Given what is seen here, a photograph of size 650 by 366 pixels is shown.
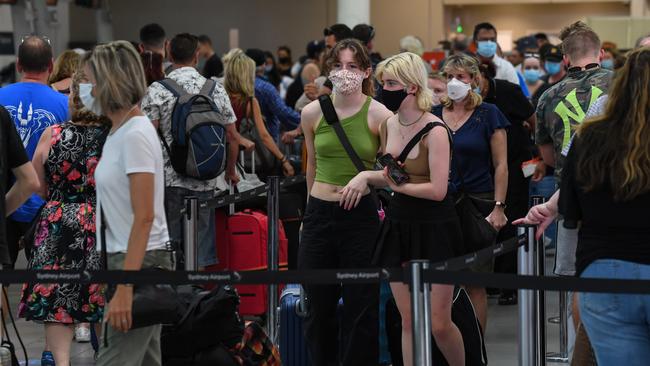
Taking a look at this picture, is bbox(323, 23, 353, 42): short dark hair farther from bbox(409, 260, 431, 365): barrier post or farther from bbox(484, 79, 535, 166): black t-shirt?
bbox(409, 260, 431, 365): barrier post

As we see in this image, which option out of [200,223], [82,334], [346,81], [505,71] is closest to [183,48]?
[200,223]

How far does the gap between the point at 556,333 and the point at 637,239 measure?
13.9 ft

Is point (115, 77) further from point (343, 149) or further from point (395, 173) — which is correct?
point (343, 149)

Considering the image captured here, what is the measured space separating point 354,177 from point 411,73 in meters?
0.61

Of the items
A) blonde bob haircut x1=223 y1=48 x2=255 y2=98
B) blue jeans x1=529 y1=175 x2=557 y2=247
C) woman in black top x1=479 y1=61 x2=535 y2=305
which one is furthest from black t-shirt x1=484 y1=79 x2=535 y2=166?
blonde bob haircut x1=223 y1=48 x2=255 y2=98

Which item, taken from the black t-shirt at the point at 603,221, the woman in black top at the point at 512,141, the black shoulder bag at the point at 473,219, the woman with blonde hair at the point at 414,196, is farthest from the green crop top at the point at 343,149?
the woman in black top at the point at 512,141

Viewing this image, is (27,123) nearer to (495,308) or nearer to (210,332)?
(210,332)

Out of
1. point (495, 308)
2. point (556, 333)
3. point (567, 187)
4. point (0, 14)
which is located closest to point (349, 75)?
point (567, 187)

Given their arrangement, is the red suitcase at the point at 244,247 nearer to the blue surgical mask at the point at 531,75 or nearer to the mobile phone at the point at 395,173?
the mobile phone at the point at 395,173

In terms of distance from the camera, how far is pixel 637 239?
411 centimetres

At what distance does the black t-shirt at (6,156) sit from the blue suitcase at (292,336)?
1717 mm

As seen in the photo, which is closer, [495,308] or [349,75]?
[349,75]

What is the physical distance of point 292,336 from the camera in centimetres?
682

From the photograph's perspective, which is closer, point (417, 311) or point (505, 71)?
point (417, 311)
